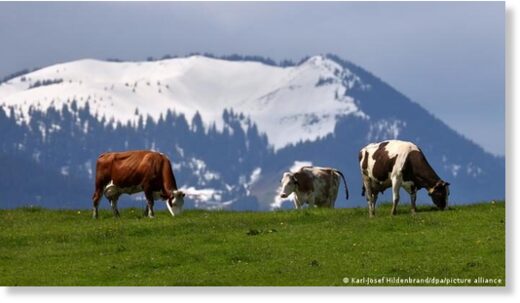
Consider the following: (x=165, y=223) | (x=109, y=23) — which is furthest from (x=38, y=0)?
(x=165, y=223)

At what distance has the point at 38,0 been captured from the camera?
158ft

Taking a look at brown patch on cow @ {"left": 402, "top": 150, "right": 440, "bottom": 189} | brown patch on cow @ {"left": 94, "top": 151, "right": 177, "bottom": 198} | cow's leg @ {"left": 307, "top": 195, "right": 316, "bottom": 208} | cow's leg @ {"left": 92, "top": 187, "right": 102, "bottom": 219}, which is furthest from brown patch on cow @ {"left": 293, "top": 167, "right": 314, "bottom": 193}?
cow's leg @ {"left": 92, "top": 187, "right": 102, "bottom": 219}

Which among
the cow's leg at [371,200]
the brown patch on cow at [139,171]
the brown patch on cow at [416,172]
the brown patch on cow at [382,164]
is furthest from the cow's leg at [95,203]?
the brown patch on cow at [416,172]

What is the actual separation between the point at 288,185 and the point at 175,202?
24.6ft

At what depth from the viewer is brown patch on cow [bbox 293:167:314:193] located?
168 ft

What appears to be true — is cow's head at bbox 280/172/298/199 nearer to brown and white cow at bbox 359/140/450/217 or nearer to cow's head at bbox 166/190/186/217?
cow's head at bbox 166/190/186/217

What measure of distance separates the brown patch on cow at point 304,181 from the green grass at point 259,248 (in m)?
8.06

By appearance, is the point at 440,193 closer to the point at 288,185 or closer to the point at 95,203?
the point at 288,185

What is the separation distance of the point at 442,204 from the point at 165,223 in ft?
33.5

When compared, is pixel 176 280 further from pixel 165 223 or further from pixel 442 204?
pixel 442 204

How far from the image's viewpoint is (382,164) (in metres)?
42.8

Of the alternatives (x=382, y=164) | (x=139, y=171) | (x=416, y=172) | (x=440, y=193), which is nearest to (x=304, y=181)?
(x=139, y=171)

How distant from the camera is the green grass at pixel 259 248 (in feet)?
109

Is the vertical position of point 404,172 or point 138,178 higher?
point 404,172
